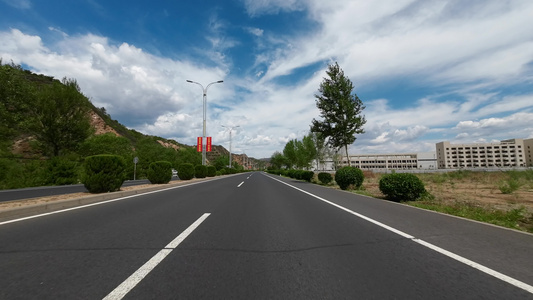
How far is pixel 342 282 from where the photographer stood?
280cm

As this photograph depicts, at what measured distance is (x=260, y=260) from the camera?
3.48 m

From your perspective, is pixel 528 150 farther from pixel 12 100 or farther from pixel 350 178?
pixel 12 100

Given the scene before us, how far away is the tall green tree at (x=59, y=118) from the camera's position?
27.7 m

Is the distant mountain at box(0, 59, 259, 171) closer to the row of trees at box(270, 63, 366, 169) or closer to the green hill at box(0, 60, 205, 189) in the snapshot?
the green hill at box(0, 60, 205, 189)

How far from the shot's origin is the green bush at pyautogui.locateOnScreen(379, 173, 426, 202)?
422 inches

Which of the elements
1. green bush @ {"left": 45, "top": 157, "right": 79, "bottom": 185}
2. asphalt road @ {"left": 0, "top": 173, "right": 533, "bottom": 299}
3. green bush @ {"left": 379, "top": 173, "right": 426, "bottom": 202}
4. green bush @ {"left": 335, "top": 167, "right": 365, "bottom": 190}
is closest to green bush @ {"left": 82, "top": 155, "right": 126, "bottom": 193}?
asphalt road @ {"left": 0, "top": 173, "right": 533, "bottom": 299}

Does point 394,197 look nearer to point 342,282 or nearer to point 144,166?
point 342,282

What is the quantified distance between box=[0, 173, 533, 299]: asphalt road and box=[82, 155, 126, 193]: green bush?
18.5ft

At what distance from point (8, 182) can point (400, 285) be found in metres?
28.0

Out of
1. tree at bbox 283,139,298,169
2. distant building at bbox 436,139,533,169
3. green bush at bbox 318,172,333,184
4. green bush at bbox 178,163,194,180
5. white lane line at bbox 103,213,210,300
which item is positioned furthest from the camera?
distant building at bbox 436,139,533,169

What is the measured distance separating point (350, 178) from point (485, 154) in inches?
5633

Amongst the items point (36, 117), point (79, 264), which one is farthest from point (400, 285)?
point (36, 117)

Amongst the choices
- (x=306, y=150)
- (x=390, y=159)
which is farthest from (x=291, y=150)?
(x=390, y=159)

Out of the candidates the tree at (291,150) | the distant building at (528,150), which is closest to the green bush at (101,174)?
the tree at (291,150)
